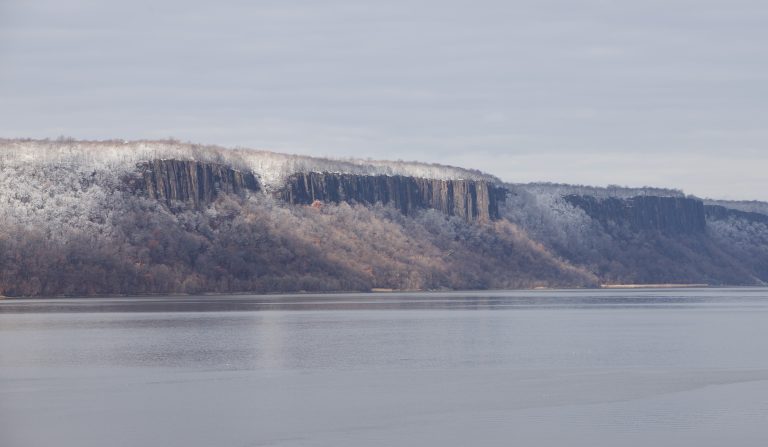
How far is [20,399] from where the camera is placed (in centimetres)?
3403

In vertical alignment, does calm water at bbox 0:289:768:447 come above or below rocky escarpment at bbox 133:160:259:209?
below

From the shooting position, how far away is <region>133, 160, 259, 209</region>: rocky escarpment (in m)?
159

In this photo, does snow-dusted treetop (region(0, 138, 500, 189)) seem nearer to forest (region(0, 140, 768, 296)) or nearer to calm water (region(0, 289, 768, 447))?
forest (region(0, 140, 768, 296))

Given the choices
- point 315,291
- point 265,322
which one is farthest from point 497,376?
point 315,291

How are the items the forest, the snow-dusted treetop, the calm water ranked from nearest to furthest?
1. the calm water
2. the forest
3. the snow-dusted treetop

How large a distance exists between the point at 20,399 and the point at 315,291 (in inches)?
4716

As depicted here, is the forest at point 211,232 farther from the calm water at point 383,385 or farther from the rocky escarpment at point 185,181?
the calm water at point 383,385


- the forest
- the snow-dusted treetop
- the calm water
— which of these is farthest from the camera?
the snow-dusted treetop

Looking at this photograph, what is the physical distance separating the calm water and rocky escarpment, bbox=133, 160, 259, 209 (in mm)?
93709

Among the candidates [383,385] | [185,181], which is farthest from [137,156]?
[383,385]

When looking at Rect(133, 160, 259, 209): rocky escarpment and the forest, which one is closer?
the forest

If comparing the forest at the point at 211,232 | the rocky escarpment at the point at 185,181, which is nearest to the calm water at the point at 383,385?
the forest at the point at 211,232

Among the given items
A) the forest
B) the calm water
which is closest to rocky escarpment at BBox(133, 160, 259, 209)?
the forest

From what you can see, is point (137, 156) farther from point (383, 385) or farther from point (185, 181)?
point (383, 385)
